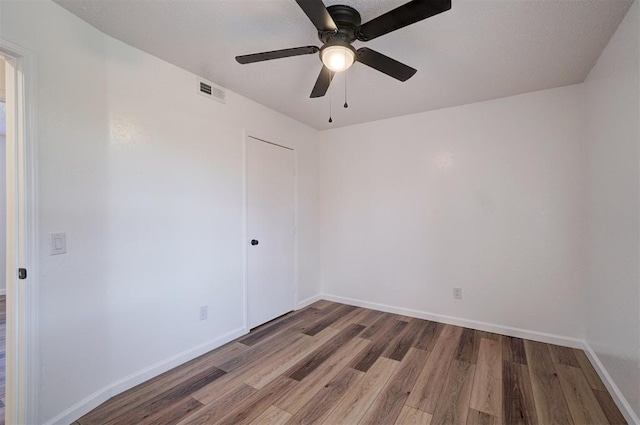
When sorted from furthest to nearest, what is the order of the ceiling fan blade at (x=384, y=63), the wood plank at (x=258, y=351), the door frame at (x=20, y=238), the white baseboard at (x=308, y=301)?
1. the white baseboard at (x=308, y=301)
2. the wood plank at (x=258, y=351)
3. the ceiling fan blade at (x=384, y=63)
4. the door frame at (x=20, y=238)

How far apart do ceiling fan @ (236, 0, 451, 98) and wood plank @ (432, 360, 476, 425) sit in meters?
2.20

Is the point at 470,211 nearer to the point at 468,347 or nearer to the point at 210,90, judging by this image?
the point at 468,347

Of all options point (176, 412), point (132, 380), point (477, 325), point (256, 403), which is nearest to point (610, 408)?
point (477, 325)

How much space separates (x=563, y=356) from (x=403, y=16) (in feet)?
10.1

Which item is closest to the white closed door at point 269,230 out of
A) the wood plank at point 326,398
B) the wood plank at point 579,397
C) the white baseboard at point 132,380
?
the white baseboard at point 132,380

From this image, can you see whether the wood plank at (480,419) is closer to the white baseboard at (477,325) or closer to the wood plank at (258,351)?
the white baseboard at (477,325)

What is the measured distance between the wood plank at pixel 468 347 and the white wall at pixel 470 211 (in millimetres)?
237

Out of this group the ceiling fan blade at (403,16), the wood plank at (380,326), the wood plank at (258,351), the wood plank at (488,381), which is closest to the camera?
the ceiling fan blade at (403,16)

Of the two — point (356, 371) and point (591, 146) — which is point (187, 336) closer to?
point (356, 371)

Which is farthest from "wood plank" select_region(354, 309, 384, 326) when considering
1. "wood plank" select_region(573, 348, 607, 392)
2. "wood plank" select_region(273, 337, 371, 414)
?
"wood plank" select_region(573, 348, 607, 392)

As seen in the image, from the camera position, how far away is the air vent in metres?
2.52

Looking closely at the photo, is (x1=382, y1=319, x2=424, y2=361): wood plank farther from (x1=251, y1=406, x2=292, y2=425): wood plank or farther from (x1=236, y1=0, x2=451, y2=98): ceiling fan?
(x1=236, y1=0, x2=451, y2=98): ceiling fan

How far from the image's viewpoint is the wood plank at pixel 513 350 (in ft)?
8.10

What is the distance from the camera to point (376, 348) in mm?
2680
